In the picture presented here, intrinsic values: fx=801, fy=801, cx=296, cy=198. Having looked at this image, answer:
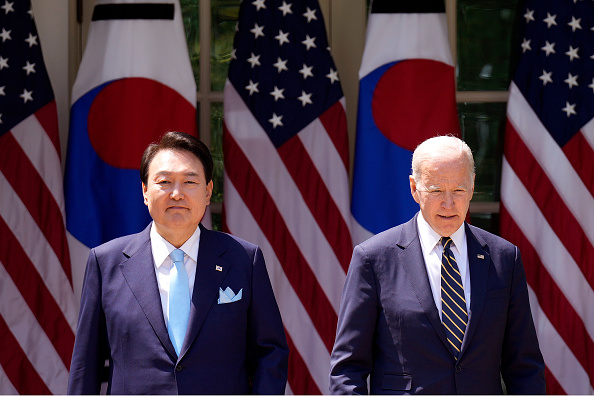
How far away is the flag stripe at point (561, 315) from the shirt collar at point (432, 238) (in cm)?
176

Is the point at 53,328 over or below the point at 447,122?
below

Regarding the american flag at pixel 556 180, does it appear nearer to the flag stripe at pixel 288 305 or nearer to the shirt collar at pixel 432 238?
the flag stripe at pixel 288 305

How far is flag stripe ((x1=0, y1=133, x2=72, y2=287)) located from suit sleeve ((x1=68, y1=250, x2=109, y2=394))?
1733 mm

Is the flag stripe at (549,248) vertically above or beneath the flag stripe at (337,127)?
beneath

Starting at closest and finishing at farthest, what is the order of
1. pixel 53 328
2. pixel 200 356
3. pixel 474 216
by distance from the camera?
pixel 200 356 → pixel 53 328 → pixel 474 216

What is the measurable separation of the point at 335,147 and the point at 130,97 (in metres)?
1.10

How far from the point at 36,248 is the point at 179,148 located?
75.6 inches

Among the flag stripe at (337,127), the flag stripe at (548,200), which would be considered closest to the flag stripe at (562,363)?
the flag stripe at (548,200)

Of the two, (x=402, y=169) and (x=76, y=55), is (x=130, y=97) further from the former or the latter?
(x=402, y=169)

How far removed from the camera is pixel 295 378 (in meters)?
4.12

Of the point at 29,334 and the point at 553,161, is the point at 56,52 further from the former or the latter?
the point at 553,161

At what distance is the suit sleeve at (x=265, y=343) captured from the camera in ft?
7.97

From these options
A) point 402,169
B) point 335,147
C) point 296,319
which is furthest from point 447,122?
point 296,319

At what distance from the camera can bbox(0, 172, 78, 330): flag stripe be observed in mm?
4098
